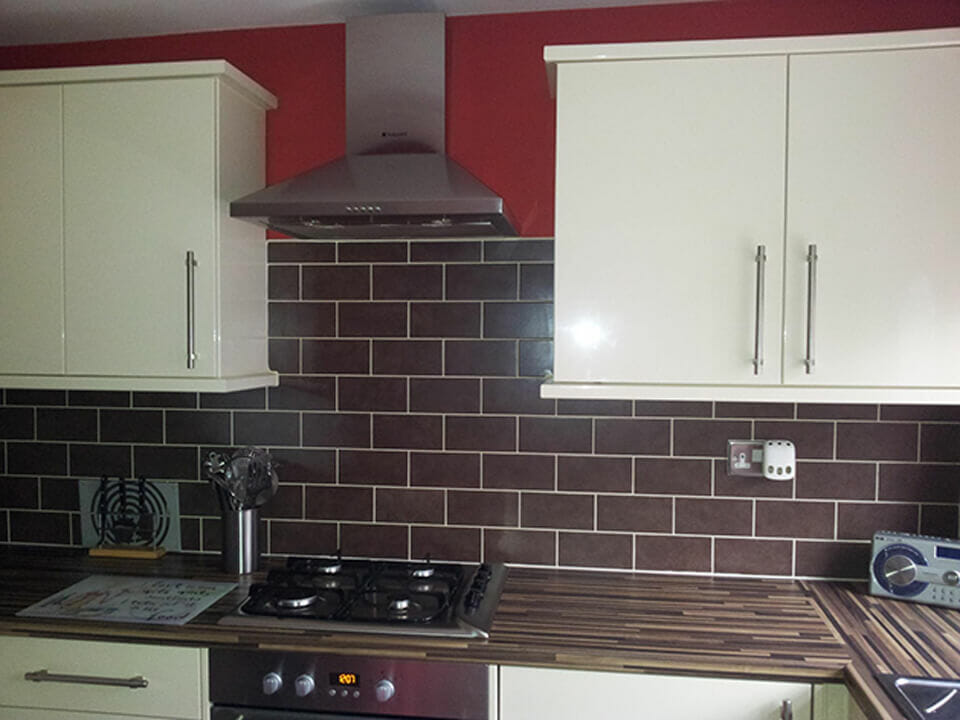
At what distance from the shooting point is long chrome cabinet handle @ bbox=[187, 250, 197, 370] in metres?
2.08

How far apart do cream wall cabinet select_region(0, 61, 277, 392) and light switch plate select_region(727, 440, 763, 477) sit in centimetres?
141

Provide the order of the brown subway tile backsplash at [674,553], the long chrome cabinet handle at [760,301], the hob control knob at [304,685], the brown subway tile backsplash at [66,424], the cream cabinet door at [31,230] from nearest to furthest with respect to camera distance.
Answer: the hob control knob at [304,685]
the long chrome cabinet handle at [760,301]
the cream cabinet door at [31,230]
the brown subway tile backsplash at [674,553]
the brown subway tile backsplash at [66,424]

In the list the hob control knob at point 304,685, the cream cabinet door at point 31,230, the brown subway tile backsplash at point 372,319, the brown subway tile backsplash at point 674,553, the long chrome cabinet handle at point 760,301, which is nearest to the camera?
the hob control knob at point 304,685

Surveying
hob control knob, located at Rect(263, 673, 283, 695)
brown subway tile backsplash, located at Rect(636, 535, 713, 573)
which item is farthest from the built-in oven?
brown subway tile backsplash, located at Rect(636, 535, 713, 573)

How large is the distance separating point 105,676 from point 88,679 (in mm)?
38

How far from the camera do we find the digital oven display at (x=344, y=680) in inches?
69.9

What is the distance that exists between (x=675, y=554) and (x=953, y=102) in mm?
1348

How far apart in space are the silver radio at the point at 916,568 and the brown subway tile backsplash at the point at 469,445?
14 centimetres

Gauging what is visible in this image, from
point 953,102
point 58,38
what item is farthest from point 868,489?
point 58,38

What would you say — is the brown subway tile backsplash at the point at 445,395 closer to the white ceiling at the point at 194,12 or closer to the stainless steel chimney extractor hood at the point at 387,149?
the stainless steel chimney extractor hood at the point at 387,149

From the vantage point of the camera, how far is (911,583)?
202 centimetres

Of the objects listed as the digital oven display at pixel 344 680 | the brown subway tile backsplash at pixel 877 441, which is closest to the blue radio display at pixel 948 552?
the brown subway tile backsplash at pixel 877 441

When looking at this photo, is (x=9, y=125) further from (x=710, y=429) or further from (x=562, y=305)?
(x=710, y=429)

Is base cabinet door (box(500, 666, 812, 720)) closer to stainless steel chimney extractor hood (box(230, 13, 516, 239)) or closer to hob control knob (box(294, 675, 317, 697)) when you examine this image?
hob control knob (box(294, 675, 317, 697))
